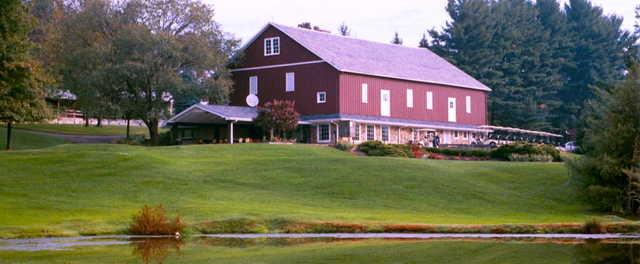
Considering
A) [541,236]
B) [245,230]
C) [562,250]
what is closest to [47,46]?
[245,230]

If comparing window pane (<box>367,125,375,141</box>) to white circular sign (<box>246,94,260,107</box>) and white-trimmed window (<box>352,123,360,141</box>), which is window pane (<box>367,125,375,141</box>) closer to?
white-trimmed window (<box>352,123,360,141</box>)

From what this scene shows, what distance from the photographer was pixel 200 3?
7506cm

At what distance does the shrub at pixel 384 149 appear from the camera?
60531 millimetres

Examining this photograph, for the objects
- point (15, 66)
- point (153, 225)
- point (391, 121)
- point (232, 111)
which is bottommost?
point (153, 225)

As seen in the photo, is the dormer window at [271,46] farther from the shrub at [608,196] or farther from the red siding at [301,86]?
the shrub at [608,196]

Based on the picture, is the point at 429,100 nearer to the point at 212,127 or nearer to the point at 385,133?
the point at 385,133

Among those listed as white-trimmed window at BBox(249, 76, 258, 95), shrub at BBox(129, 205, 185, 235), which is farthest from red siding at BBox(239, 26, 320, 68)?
shrub at BBox(129, 205, 185, 235)

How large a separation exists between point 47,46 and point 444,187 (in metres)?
46.3

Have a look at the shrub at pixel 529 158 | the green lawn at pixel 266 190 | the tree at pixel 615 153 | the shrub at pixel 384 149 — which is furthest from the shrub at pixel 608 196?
the shrub at pixel 384 149

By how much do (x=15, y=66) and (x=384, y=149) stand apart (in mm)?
20973

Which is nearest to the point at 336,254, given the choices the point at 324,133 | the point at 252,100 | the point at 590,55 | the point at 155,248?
the point at 155,248

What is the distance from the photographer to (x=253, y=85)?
246 feet

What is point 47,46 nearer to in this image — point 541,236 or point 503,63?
point 503,63

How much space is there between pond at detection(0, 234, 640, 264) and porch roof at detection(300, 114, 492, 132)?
1482 inches
